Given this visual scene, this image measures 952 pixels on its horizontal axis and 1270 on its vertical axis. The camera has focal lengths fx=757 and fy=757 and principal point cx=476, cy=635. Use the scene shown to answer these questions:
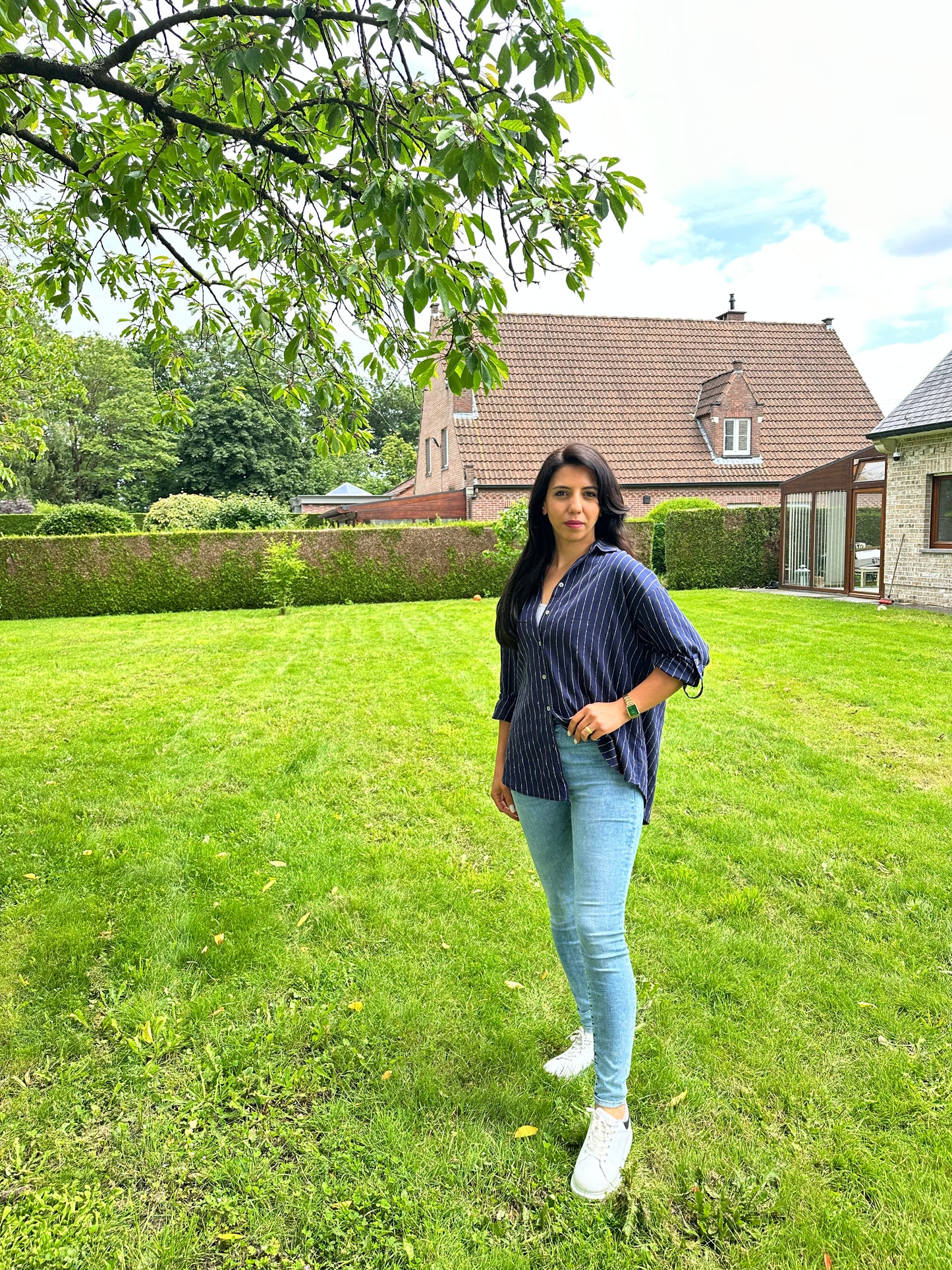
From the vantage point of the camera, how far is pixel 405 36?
248cm

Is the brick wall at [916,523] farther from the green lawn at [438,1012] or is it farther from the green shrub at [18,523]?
the green shrub at [18,523]

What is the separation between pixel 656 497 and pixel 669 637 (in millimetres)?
21086

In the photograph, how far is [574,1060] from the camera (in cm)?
254

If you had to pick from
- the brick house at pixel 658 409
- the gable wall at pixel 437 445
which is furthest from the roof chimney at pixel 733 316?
the gable wall at pixel 437 445

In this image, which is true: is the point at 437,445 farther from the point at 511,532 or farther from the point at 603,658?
the point at 603,658

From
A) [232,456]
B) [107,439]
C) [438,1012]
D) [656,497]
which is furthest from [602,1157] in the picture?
[107,439]

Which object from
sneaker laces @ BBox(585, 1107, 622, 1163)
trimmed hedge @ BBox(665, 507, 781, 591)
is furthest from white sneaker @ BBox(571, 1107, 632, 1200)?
trimmed hedge @ BBox(665, 507, 781, 591)

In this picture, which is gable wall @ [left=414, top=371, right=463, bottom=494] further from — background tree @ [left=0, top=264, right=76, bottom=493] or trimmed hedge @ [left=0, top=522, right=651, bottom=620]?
background tree @ [left=0, top=264, right=76, bottom=493]

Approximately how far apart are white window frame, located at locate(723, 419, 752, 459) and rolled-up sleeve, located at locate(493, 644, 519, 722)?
73.6 feet

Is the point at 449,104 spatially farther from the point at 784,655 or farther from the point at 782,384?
the point at 782,384

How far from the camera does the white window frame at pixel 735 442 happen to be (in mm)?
22938

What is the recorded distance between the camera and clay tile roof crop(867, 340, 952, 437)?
515 inches

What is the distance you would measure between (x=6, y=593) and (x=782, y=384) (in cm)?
2305

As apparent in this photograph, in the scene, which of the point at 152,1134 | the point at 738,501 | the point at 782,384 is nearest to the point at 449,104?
the point at 152,1134
